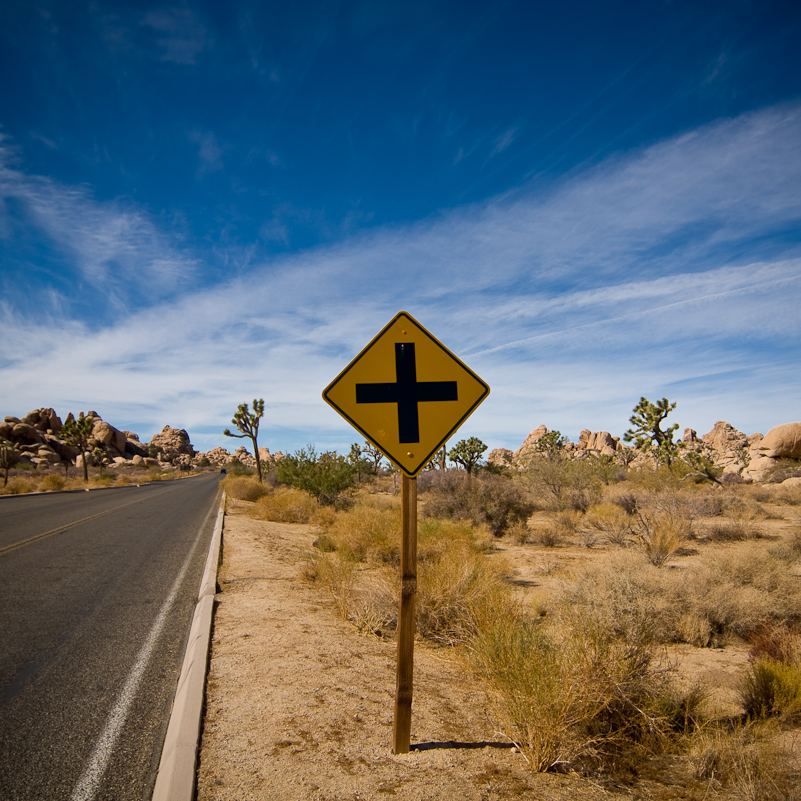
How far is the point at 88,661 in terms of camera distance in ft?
17.5

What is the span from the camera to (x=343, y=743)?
3.72m

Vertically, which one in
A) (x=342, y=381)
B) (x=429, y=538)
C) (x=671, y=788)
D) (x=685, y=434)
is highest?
(x=685, y=434)

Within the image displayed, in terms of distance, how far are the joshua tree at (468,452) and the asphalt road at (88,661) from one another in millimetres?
25390

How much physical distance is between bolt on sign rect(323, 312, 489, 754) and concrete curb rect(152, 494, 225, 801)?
4.69 feet

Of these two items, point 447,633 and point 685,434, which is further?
point 685,434

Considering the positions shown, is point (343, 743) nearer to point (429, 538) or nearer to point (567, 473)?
point (429, 538)

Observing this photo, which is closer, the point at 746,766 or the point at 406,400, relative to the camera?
the point at 746,766

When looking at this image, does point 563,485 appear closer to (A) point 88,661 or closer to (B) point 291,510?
(B) point 291,510

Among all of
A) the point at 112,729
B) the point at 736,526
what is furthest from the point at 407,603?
the point at 736,526

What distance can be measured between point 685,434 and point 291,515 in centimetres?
13509

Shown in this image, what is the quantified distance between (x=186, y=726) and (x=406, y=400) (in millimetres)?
3069

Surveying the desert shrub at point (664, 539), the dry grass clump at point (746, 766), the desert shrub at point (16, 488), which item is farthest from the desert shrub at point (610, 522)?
the desert shrub at point (16, 488)

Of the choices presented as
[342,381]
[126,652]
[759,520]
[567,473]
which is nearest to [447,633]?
[126,652]

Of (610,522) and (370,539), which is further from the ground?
(370,539)
